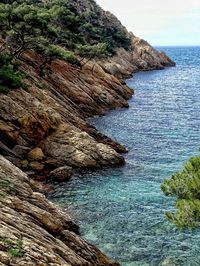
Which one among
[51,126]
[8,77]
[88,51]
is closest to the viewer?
[51,126]

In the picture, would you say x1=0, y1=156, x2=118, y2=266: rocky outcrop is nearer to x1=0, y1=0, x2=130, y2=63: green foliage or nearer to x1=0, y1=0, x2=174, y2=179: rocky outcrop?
x1=0, y1=0, x2=174, y2=179: rocky outcrop

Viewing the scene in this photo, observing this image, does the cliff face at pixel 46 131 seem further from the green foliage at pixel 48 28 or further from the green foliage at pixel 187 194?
the green foliage at pixel 187 194

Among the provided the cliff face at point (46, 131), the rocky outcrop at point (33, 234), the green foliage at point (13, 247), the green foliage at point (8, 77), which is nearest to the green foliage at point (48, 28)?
the cliff face at point (46, 131)

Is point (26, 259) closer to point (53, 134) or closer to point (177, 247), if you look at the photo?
point (177, 247)

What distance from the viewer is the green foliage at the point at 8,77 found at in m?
48.0

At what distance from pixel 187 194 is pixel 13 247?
32.9ft

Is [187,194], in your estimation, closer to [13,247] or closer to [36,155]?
[13,247]

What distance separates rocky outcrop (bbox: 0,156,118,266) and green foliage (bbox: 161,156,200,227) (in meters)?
6.23

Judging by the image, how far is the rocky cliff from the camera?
2092 centimetres

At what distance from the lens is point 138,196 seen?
37344mm

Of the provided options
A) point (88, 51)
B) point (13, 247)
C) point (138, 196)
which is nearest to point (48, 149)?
point (138, 196)

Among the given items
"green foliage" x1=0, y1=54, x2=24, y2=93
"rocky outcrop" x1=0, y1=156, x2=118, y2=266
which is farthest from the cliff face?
"rocky outcrop" x1=0, y1=156, x2=118, y2=266


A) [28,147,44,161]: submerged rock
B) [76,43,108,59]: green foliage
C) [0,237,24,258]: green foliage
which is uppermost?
[76,43,108,59]: green foliage

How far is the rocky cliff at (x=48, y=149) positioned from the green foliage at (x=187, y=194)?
6422mm
